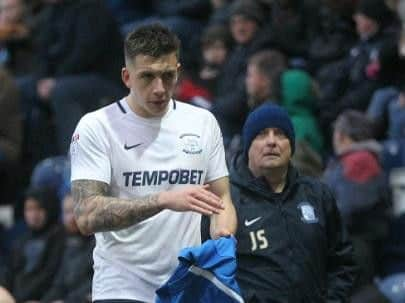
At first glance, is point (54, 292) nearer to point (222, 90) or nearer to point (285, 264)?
point (222, 90)

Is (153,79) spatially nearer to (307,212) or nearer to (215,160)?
(215,160)

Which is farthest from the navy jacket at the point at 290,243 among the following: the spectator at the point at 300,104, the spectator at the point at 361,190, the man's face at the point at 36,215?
the man's face at the point at 36,215

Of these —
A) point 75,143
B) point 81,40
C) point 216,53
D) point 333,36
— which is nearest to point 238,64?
point 216,53

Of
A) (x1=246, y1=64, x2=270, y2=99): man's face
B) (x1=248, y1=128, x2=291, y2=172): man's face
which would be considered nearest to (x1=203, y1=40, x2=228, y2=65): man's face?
(x1=246, y1=64, x2=270, y2=99): man's face

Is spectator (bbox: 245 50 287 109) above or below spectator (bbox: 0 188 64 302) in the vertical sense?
above

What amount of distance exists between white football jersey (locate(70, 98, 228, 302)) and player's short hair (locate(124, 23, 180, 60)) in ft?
1.06

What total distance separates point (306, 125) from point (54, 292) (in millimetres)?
2273

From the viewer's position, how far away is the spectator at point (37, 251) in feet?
36.8

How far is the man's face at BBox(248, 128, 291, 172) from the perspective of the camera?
7.17 meters

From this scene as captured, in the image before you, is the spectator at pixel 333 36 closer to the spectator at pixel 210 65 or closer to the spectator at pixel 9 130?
the spectator at pixel 210 65

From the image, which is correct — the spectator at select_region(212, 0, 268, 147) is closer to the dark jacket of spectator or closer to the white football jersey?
the dark jacket of spectator

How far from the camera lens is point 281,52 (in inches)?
458

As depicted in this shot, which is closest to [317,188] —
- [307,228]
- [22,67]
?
[307,228]

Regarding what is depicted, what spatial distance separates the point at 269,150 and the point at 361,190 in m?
2.65
